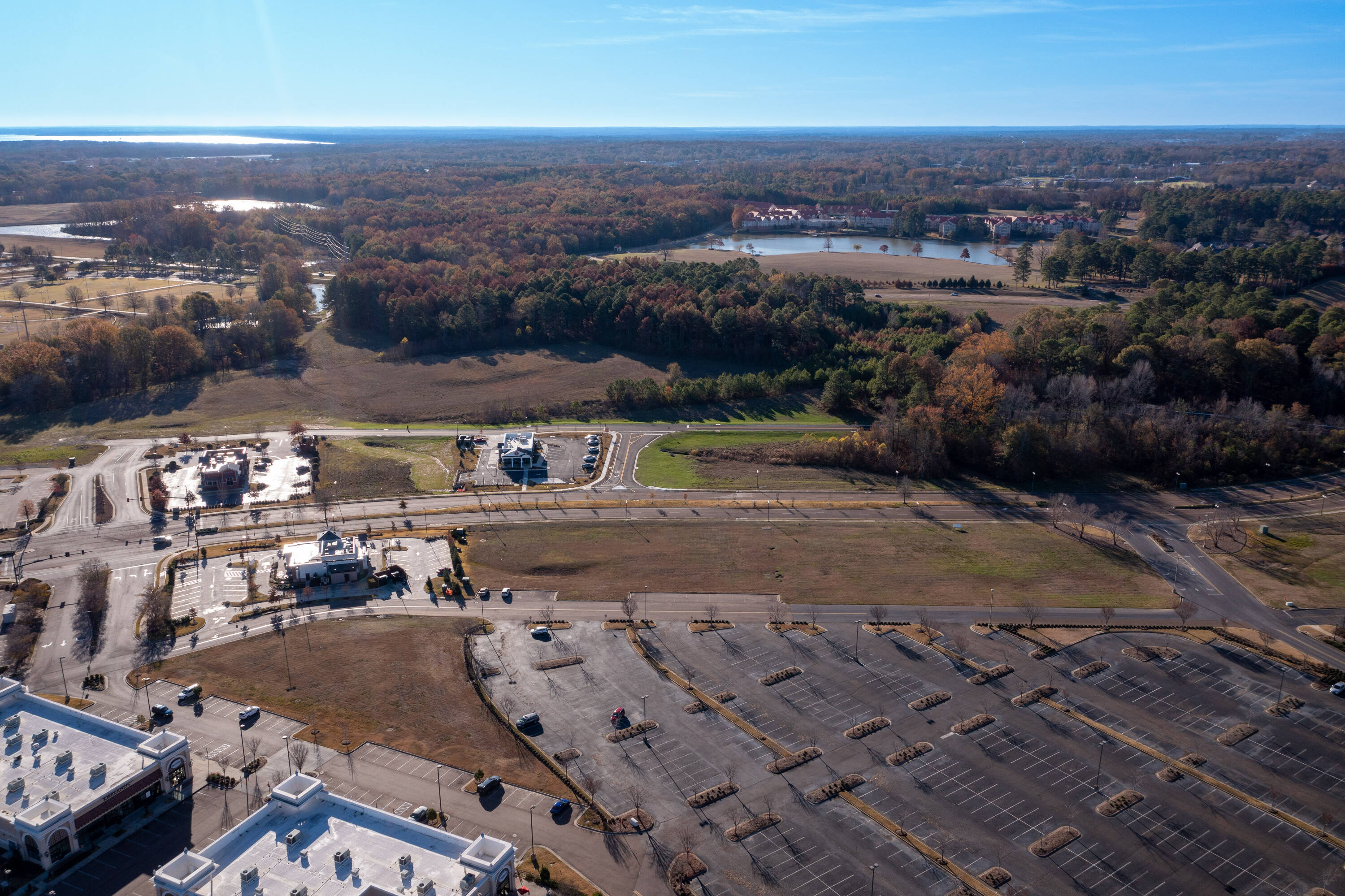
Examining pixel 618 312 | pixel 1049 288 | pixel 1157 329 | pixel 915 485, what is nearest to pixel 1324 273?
pixel 1049 288

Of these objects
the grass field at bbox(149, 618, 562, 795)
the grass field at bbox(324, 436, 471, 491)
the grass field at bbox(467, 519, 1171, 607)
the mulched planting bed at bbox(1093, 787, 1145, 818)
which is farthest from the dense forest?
the grass field at bbox(149, 618, 562, 795)

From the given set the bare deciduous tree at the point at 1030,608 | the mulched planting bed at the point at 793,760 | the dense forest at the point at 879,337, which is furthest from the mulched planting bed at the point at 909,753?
the dense forest at the point at 879,337

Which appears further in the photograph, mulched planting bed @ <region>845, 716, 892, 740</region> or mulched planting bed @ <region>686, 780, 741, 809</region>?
mulched planting bed @ <region>845, 716, 892, 740</region>

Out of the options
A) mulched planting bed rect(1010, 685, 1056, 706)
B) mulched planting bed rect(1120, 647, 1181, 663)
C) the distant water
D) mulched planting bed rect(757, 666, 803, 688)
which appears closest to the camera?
mulched planting bed rect(1010, 685, 1056, 706)

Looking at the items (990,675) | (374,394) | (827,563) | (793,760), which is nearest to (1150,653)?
(990,675)

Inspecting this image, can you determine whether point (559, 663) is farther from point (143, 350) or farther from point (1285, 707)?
point (143, 350)

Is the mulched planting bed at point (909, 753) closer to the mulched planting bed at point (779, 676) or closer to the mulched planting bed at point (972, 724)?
the mulched planting bed at point (972, 724)

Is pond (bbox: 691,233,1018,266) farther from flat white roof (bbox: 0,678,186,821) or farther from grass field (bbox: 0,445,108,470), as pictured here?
flat white roof (bbox: 0,678,186,821)
